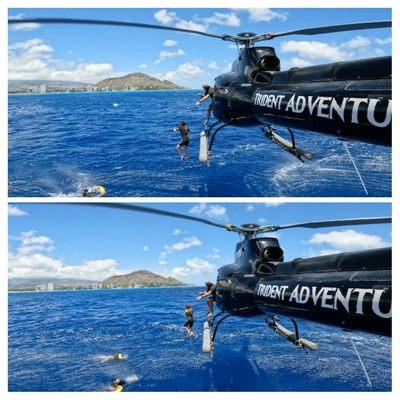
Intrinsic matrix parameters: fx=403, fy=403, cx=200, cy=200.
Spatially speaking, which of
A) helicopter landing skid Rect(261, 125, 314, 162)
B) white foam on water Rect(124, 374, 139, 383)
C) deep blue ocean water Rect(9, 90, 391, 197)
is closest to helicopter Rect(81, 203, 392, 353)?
helicopter landing skid Rect(261, 125, 314, 162)

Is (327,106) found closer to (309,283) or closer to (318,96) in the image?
(318,96)

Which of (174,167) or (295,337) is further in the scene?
(174,167)

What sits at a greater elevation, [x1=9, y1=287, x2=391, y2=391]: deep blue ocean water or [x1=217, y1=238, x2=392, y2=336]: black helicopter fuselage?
[x1=217, y1=238, x2=392, y2=336]: black helicopter fuselage

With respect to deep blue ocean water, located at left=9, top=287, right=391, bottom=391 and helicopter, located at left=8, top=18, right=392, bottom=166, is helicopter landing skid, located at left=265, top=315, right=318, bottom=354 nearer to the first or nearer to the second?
deep blue ocean water, located at left=9, top=287, right=391, bottom=391

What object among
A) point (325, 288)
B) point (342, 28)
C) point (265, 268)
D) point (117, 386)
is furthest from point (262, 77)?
point (117, 386)

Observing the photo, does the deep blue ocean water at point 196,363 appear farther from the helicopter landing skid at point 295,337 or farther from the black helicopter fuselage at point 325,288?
the black helicopter fuselage at point 325,288

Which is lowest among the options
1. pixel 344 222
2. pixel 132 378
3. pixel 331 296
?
pixel 132 378

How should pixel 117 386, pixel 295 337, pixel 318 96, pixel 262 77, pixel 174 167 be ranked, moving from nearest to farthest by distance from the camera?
1. pixel 318 96
2. pixel 262 77
3. pixel 295 337
4. pixel 117 386
5. pixel 174 167

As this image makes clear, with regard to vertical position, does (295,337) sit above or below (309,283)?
below
